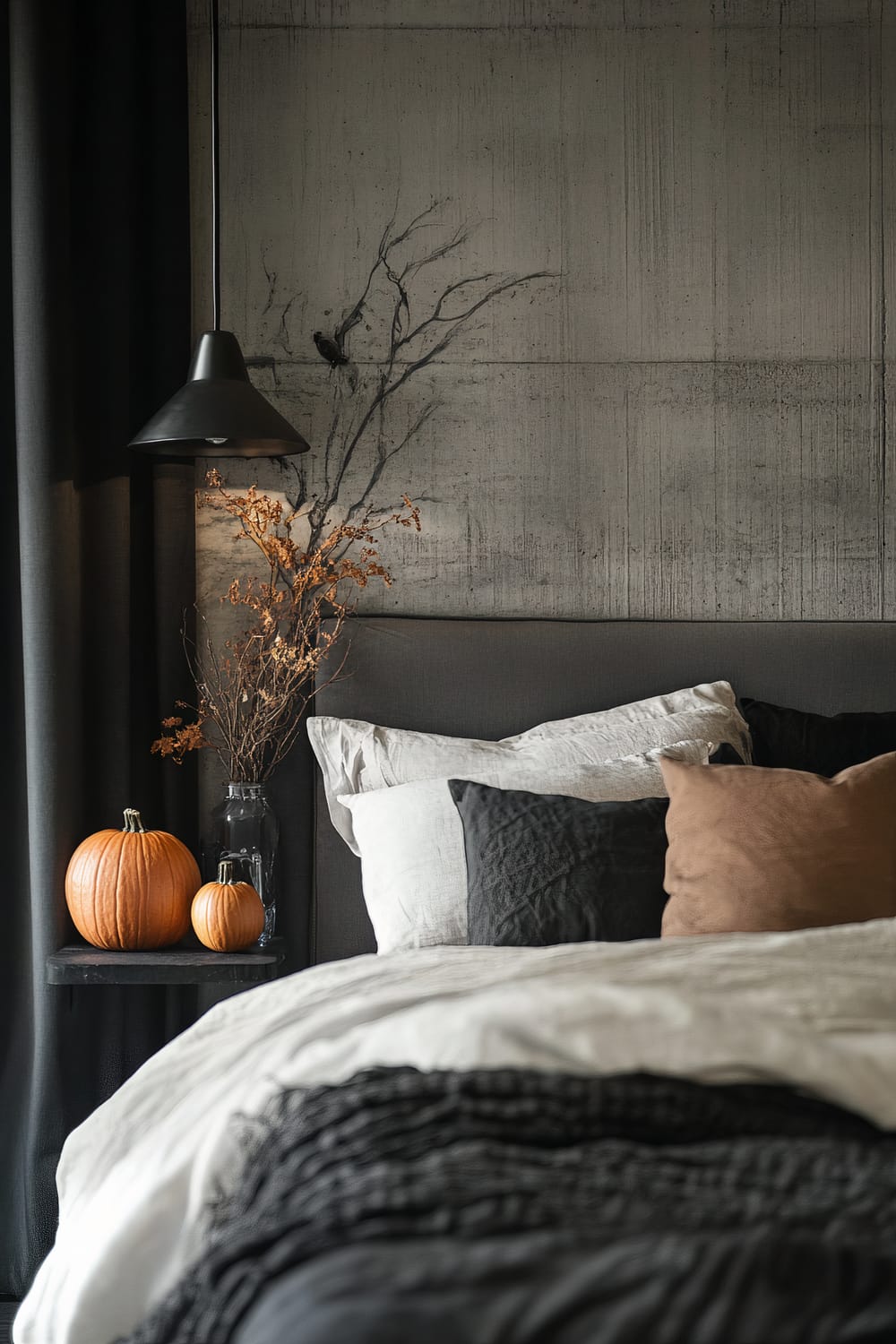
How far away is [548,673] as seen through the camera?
9.40 ft

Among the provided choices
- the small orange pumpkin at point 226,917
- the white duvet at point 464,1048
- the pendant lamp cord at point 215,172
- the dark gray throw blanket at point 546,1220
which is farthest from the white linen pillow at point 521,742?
the dark gray throw blanket at point 546,1220

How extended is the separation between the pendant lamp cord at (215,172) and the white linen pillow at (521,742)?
3.46ft

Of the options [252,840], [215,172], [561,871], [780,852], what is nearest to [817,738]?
[780,852]

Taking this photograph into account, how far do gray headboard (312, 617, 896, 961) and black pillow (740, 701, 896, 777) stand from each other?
0.74ft

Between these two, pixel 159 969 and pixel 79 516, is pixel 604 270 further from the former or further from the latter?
pixel 159 969

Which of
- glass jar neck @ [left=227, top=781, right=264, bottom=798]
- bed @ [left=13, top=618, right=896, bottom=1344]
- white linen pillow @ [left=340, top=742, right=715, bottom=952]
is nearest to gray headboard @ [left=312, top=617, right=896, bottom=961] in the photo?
glass jar neck @ [left=227, top=781, right=264, bottom=798]

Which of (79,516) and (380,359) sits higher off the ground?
(380,359)

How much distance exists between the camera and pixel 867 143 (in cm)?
298

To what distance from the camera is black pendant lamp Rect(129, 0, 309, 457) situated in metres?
2.42

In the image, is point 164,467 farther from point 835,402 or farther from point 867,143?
point 867,143

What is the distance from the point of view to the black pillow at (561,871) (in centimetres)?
216

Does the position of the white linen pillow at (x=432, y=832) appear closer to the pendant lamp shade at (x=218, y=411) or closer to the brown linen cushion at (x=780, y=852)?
the brown linen cushion at (x=780, y=852)

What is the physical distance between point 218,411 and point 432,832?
99 cm

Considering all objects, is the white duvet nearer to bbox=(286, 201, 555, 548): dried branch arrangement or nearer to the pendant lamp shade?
the pendant lamp shade
